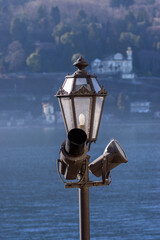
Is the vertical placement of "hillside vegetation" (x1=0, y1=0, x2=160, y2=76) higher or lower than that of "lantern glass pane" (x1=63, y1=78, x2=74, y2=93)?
lower

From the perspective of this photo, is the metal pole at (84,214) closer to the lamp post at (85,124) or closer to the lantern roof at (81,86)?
the lamp post at (85,124)

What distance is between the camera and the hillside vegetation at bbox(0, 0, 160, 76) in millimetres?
118562

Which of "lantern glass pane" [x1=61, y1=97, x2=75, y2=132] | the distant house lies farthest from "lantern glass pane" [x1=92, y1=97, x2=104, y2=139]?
the distant house

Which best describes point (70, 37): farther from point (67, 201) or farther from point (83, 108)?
point (83, 108)

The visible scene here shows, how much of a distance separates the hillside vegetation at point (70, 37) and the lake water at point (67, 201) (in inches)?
2019

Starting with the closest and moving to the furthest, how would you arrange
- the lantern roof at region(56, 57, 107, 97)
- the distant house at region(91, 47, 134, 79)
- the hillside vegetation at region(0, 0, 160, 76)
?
1. the lantern roof at region(56, 57, 107, 97)
2. the distant house at region(91, 47, 134, 79)
3. the hillside vegetation at region(0, 0, 160, 76)

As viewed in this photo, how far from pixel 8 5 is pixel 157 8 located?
3462cm

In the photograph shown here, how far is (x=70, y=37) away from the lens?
390ft

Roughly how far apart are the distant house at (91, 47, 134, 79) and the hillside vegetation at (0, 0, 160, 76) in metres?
2.31

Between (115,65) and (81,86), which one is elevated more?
(81,86)

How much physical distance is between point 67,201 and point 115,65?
82.6 metres

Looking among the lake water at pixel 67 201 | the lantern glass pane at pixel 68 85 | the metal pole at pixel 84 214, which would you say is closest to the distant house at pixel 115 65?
the lake water at pixel 67 201

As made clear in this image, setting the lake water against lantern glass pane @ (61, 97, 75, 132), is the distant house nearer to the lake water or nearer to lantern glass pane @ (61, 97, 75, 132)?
the lake water

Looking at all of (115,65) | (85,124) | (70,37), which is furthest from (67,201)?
(70,37)
